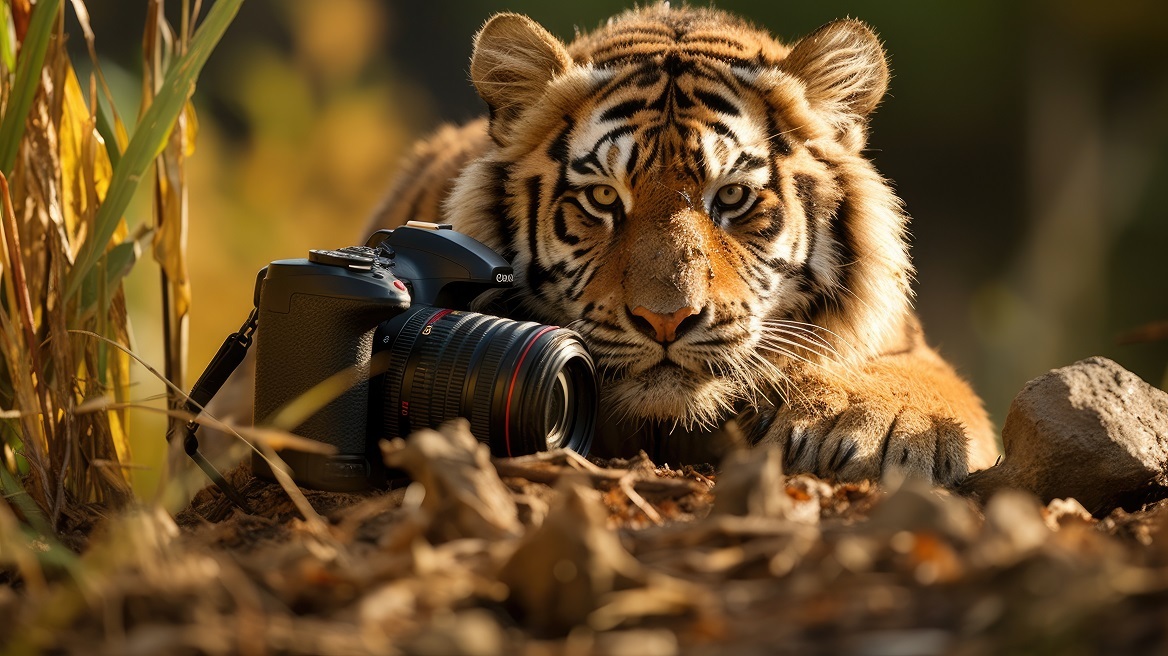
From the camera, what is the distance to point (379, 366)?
203 cm

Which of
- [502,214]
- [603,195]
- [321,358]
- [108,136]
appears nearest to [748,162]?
[603,195]

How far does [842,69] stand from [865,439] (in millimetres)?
852

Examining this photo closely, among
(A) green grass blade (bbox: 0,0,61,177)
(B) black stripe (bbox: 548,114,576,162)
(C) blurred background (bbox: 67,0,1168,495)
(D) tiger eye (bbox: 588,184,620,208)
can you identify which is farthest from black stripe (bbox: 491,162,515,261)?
(C) blurred background (bbox: 67,0,1168,495)

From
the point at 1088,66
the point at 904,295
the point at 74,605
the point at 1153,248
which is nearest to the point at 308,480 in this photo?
the point at 74,605

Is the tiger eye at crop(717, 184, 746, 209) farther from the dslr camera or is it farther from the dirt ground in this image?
the dirt ground

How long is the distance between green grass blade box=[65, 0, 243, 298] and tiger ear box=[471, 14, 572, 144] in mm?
619

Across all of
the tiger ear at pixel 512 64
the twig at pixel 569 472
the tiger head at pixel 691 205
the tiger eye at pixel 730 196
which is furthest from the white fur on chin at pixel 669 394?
the tiger ear at pixel 512 64

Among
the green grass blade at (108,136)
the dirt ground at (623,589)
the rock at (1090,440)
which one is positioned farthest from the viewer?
the green grass blade at (108,136)

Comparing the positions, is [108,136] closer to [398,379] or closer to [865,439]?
[398,379]

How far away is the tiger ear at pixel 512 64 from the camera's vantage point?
101 inches

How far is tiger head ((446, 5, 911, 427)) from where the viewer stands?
228 centimetres

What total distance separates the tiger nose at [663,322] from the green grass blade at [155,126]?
931 mm

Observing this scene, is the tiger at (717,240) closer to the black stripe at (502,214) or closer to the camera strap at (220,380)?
the black stripe at (502,214)

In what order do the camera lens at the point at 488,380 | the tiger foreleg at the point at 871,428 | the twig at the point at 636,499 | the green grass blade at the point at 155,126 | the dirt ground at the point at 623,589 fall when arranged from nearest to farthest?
the dirt ground at the point at 623,589
the twig at the point at 636,499
the camera lens at the point at 488,380
the green grass blade at the point at 155,126
the tiger foreleg at the point at 871,428
